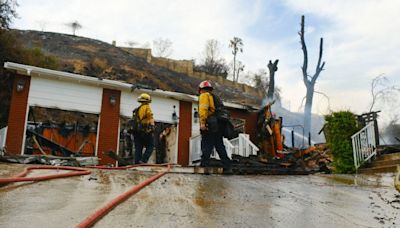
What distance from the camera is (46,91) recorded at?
387 inches

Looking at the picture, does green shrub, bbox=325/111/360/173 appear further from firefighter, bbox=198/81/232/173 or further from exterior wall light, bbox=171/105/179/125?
exterior wall light, bbox=171/105/179/125

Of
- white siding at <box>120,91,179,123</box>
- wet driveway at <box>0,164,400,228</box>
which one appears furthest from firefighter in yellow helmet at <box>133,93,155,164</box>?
wet driveway at <box>0,164,400,228</box>

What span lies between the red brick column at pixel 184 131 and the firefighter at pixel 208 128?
617 cm

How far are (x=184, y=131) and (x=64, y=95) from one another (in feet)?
14.0

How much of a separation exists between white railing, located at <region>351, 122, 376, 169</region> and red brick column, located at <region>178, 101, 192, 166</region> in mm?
5848

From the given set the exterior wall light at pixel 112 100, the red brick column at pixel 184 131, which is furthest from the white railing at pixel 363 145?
the exterior wall light at pixel 112 100

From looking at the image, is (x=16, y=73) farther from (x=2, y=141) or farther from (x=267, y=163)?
(x=267, y=163)

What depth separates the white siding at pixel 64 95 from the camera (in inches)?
383

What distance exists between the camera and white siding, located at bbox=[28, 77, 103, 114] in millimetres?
9719

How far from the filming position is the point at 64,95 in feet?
33.1

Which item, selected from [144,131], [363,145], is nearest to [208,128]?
[144,131]

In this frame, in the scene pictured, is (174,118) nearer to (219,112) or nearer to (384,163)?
(219,112)

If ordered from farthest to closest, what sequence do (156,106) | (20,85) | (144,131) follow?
(156,106)
(20,85)
(144,131)

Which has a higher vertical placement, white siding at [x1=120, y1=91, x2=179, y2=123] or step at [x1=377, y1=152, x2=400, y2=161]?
white siding at [x1=120, y1=91, x2=179, y2=123]
